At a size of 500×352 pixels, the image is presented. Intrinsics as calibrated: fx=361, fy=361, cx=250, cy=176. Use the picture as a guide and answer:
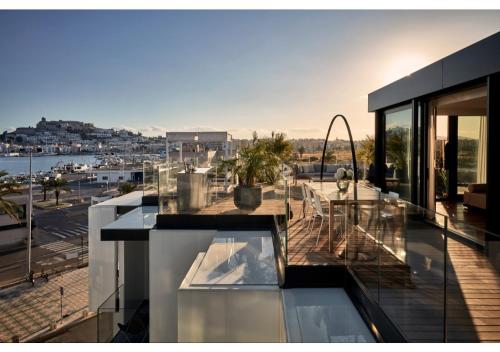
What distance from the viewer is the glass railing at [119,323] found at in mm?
6953

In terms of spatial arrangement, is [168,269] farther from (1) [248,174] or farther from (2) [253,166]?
(2) [253,166]

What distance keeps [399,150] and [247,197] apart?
3676 millimetres

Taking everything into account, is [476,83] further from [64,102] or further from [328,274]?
[64,102]

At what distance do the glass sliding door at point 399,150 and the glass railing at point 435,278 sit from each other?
5.08 m

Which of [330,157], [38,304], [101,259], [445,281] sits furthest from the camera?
[330,157]

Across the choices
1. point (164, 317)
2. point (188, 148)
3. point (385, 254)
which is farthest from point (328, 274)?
point (188, 148)

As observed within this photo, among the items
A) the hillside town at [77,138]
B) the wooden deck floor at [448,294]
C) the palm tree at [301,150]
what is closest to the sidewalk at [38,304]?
the palm tree at [301,150]

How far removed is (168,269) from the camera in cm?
675

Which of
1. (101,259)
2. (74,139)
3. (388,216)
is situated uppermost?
(74,139)

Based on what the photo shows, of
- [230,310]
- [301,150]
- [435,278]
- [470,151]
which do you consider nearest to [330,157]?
[301,150]

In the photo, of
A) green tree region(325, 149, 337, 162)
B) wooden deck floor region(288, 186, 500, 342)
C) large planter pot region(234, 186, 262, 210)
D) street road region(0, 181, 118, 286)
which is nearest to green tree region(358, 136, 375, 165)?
green tree region(325, 149, 337, 162)

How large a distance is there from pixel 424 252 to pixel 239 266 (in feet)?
10.3

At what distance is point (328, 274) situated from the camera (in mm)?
4309

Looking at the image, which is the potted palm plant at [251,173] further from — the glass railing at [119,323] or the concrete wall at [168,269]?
the glass railing at [119,323]
